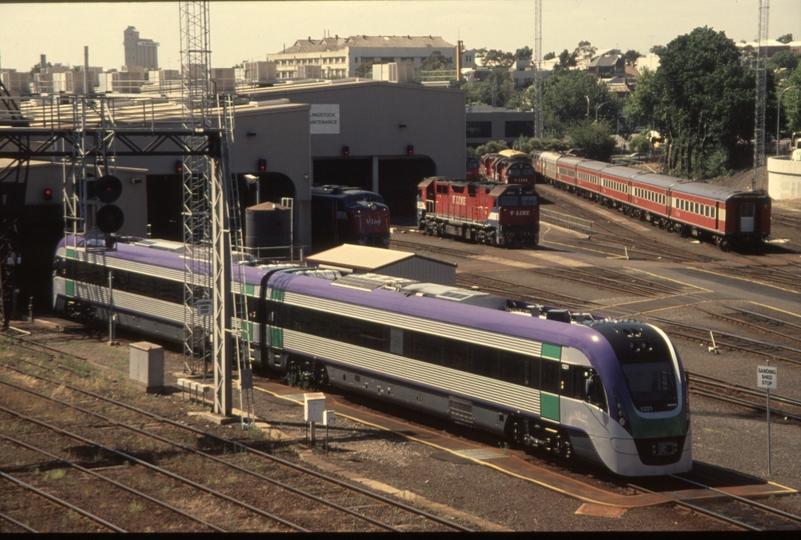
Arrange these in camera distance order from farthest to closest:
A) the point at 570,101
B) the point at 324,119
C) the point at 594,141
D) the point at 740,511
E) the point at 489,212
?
the point at 570,101, the point at 594,141, the point at 324,119, the point at 489,212, the point at 740,511

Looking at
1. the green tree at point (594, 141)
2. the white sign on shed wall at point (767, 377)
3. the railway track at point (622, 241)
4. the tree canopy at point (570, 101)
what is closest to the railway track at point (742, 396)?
the white sign on shed wall at point (767, 377)

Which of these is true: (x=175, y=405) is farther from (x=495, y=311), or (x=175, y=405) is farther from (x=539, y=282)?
(x=539, y=282)

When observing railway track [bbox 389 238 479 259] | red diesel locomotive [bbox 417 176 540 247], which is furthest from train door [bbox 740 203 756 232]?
railway track [bbox 389 238 479 259]

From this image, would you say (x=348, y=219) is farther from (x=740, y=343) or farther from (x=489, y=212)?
(x=740, y=343)

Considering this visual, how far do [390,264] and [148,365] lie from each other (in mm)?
8287

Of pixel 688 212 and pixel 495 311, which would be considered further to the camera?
pixel 688 212

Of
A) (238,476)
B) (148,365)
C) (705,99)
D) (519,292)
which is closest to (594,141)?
(705,99)

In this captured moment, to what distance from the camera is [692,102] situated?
91.2m

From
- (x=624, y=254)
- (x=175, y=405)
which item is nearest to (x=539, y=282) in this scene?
(x=624, y=254)

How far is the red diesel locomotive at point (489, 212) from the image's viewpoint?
53.1m

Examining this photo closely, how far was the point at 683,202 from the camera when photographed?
185 ft

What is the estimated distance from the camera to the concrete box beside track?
25.4m

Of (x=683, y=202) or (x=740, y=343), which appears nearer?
(x=740, y=343)

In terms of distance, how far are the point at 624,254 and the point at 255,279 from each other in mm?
30515
